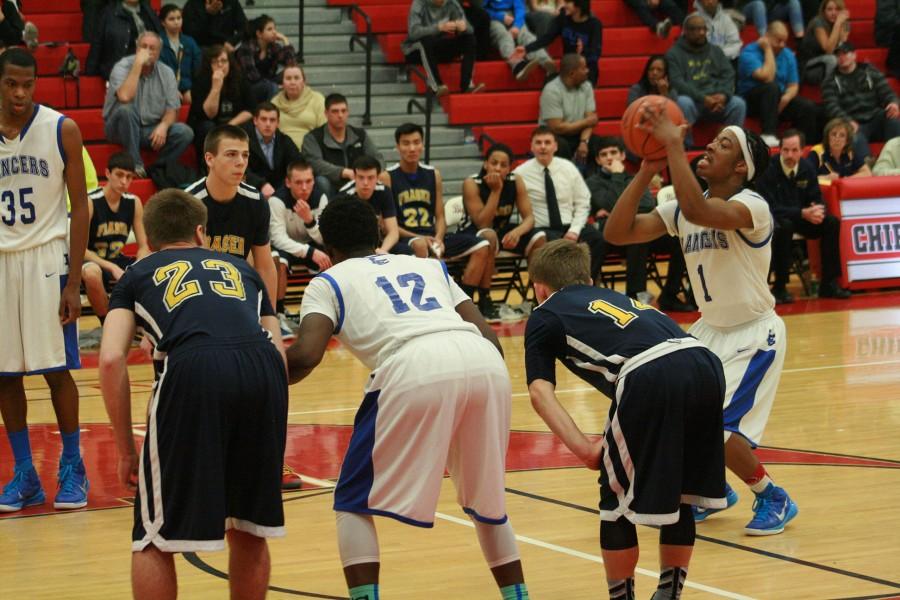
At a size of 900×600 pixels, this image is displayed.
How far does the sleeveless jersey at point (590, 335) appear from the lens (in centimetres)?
491

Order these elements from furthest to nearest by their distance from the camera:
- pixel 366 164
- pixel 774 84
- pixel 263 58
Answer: pixel 774 84 → pixel 263 58 → pixel 366 164

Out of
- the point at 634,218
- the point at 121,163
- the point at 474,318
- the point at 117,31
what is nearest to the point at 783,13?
the point at 117,31

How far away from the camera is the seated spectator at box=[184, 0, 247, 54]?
50.6 feet

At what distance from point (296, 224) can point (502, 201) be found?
207 centimetres

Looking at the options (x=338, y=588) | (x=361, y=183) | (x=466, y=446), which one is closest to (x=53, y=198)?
(x=338, y=588)

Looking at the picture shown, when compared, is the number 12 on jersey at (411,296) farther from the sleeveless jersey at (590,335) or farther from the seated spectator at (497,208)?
the seated spectator at (497,208)

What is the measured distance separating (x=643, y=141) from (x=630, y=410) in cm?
194

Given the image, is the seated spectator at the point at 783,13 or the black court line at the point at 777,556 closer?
the black court line at the point at 777,556

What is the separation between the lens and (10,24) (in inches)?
561

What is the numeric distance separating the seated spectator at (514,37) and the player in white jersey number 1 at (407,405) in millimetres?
12316

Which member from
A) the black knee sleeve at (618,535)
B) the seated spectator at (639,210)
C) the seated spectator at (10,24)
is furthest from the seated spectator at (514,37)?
the black knee sleeve at (618,535)

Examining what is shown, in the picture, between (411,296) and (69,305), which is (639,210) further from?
(411,296)

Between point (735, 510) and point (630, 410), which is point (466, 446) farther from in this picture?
point (735, 510)

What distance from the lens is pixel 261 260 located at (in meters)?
7.19
